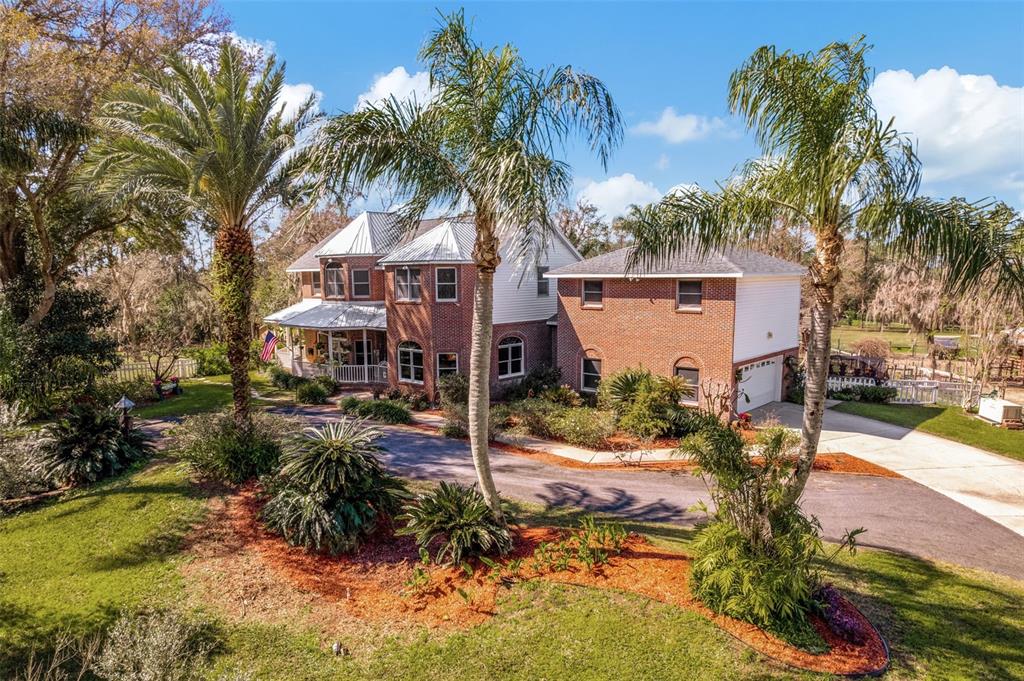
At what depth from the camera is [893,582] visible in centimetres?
927

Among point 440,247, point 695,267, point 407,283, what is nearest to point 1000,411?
point 695,267

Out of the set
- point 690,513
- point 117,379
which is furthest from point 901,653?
point 117,379

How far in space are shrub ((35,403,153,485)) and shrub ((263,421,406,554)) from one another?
20.5 feet

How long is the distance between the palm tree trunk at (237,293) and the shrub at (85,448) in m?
3.41

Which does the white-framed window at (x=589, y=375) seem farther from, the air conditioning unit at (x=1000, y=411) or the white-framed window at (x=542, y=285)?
the air conditioning unit at (x=1000, y=411)

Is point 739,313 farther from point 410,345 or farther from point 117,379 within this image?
point 117,379

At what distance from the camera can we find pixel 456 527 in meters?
9.65

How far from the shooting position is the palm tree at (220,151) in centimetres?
1291

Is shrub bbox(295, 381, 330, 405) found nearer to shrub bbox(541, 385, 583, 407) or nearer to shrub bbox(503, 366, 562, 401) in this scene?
shrub bbox(503, 366, 562, 401)

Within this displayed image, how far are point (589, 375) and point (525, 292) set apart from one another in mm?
5181

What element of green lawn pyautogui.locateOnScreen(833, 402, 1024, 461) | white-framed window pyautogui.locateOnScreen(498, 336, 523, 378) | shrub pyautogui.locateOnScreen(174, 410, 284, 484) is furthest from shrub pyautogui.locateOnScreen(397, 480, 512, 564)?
green lawn pyautogui.locateOnScreen(833, 402, 1024, 461)

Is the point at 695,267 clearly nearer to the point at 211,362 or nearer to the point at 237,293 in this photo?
the point at 237,293

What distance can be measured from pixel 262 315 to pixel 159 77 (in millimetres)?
28230

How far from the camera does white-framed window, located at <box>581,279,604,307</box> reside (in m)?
22.9
